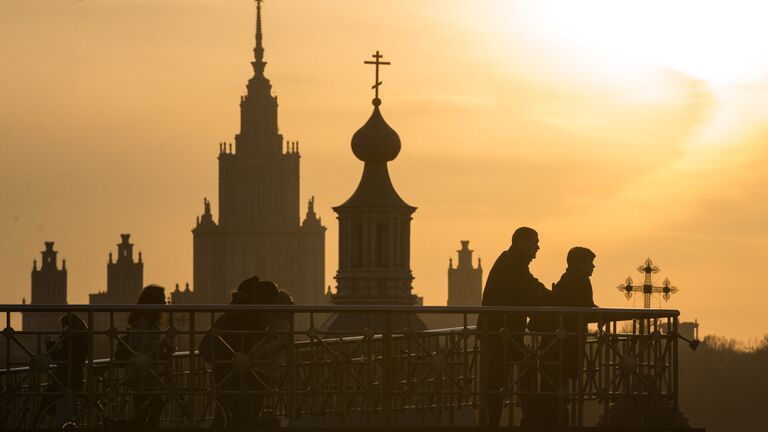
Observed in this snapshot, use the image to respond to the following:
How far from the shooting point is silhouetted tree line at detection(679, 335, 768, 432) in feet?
450

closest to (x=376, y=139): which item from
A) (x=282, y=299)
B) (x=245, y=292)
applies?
(x=282, y=299)

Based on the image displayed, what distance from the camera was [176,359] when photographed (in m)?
25.4

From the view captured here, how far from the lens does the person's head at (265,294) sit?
22.1 meters

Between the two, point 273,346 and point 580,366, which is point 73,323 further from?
point 580,366

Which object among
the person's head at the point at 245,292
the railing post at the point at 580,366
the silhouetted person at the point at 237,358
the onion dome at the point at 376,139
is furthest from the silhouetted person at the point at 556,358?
the onion dome at the point at 376,139

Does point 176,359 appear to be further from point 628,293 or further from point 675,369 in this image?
point 628,293

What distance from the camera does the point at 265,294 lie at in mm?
22109

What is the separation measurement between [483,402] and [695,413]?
119483 millimetres

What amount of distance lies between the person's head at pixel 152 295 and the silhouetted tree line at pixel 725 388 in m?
108

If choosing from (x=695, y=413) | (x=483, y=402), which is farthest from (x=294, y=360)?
(x=695, y=413)

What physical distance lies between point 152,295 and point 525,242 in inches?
139

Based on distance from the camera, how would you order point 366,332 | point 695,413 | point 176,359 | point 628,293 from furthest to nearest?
1. point 695,413
2. point 628,293
3. point 176,359
4. point 366,332

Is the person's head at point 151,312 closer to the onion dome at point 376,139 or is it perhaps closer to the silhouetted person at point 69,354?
the silhouetted person at point 69,354

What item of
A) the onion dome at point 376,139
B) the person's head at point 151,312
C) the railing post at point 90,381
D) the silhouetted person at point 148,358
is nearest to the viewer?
the railing post at point 90,381
